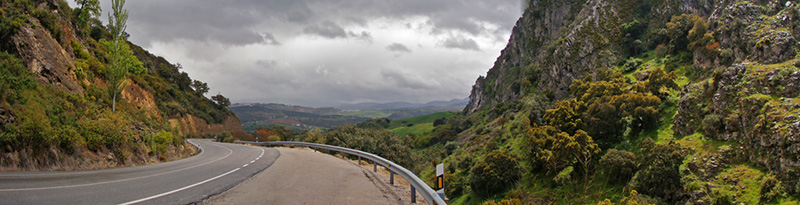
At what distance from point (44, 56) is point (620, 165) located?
40618 mm

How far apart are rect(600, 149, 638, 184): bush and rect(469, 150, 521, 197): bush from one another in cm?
847

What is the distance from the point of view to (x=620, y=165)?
1128 inches

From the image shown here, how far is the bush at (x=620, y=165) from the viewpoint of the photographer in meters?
28.6

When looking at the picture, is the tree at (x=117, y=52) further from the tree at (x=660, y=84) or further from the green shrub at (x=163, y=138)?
the tree at (x=660, y=84)

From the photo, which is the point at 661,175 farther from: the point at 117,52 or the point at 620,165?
the point at 117,52

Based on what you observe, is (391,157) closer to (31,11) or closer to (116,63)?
(116,63)

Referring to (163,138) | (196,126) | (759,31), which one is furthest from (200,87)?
(759,31)

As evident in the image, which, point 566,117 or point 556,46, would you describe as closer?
point 566,117

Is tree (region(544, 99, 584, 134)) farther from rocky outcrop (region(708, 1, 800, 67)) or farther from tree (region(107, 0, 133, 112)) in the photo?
tree (region(107, 0, 133, 112))

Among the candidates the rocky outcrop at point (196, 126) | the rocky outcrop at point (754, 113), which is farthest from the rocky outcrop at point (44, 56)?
the rocky outcrop at point (754, 113)

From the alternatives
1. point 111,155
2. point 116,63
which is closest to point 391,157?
point 111,155

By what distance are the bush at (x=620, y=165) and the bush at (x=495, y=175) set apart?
8.47 metres

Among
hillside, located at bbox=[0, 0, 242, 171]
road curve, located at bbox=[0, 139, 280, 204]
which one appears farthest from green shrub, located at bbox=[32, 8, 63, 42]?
road curve, located at bbox=[0, 139, 280, 204]

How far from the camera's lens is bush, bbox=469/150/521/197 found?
112ft
